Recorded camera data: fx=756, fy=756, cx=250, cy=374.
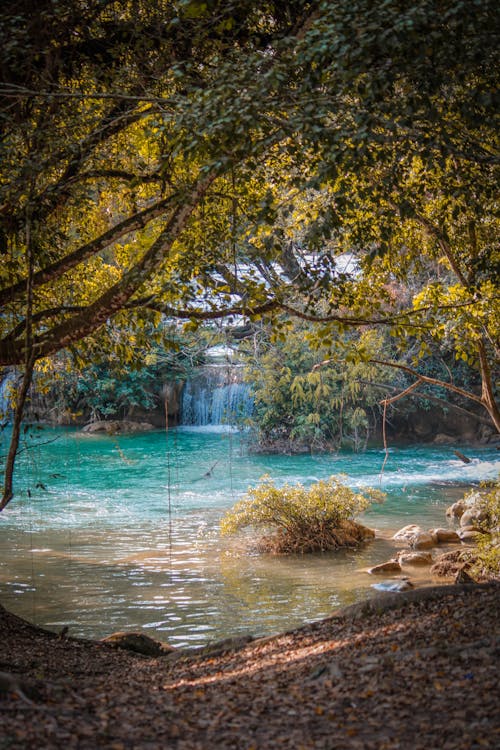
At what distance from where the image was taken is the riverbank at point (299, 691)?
367cm

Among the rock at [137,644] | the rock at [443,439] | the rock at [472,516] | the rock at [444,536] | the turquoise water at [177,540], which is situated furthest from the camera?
the rock at [443,439]

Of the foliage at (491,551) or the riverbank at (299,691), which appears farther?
the foliage at (491,551)

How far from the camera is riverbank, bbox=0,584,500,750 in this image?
3670mm

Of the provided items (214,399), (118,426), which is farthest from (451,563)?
(118,426)

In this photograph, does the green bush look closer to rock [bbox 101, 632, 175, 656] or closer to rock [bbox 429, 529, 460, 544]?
rock [bbox 429, 529, 460, 544]

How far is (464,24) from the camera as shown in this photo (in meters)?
4.77

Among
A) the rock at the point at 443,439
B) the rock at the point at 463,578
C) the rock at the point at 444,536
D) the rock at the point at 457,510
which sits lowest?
the rock at the point at 444,536

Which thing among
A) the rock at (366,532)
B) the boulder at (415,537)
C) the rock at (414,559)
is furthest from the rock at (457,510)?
the rock at (414,559)

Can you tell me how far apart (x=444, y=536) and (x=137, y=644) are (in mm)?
7342

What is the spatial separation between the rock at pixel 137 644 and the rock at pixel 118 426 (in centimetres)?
1997

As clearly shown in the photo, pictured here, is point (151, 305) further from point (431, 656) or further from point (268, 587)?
point (268, 587)

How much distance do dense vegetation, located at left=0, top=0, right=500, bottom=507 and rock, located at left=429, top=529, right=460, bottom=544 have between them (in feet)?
13.0

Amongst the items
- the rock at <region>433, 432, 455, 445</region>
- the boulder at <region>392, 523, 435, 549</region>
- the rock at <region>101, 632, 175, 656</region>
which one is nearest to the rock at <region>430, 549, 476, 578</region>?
the boulder at <region>392, 523, 435, 549</region>

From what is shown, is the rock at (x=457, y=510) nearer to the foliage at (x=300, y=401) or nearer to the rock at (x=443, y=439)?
the foliage at (x=300, y=401)
